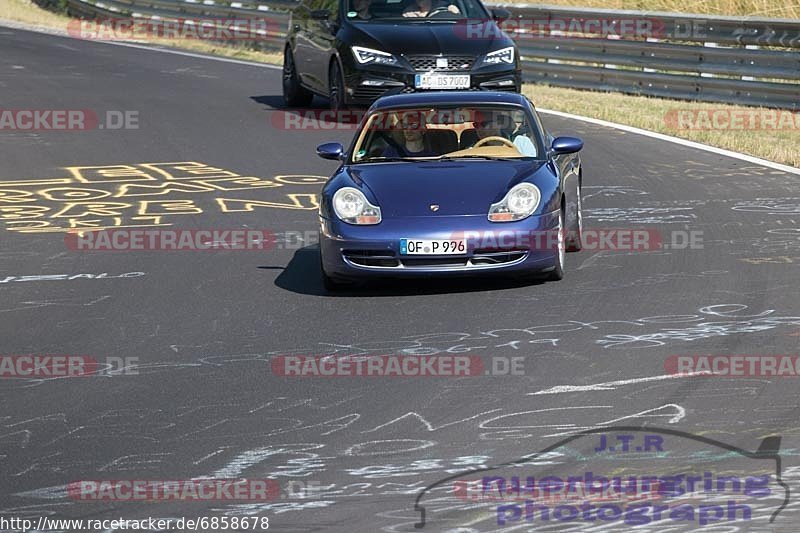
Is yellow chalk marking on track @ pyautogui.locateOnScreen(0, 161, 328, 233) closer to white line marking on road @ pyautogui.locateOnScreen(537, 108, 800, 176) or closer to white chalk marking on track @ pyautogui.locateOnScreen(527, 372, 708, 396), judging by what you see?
white line marking on road @ pyautogui.locateOnScreen(537, 108, 800, 176)

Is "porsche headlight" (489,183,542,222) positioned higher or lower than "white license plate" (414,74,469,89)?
higher

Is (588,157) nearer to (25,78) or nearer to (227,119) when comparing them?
(227,119)

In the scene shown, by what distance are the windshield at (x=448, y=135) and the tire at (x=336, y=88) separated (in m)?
7.79

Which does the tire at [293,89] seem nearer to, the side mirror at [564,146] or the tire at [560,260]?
the side mirror at [564,146]

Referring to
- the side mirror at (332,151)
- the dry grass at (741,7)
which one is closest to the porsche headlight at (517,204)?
the side mirror at (332,151)

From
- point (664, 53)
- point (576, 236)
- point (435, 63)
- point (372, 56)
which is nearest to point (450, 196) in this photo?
point (576, 236)

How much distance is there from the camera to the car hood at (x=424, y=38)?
18.5m

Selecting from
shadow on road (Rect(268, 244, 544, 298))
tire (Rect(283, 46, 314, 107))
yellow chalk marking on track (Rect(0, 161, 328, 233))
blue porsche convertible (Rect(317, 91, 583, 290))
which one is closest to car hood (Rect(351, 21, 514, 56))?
tire (Rect(283, 46, 314, 107))

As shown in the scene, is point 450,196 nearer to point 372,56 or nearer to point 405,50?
point 405,50

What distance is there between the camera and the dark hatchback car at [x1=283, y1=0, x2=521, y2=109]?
60.4ft

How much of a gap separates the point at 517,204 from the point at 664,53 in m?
12.2

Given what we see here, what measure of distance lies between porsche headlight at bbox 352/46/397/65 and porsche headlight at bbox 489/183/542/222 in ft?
28.2

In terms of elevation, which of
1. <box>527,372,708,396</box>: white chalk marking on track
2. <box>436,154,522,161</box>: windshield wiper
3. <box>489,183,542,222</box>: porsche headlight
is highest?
<box>436,154,522,161</box>: windshield wiper

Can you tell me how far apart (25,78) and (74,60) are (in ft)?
11.4
